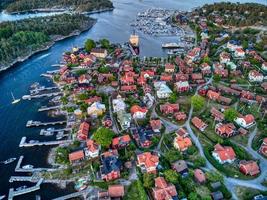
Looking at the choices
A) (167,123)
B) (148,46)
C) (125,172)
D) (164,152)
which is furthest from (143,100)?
(148,46)

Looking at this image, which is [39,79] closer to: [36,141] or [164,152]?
[36,141]

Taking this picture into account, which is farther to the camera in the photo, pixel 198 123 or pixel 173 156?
pixel 198 123

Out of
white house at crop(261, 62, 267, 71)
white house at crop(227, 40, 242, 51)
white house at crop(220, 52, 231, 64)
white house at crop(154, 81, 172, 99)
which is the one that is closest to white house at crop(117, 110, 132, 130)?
white house at crop(154, 81, 172, 99)

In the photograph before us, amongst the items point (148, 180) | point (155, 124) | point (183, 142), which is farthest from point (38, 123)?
point (183, 142)

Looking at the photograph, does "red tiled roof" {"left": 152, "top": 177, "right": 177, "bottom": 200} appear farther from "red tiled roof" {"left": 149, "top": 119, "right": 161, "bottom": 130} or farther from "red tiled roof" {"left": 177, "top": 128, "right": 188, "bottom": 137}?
"red tiled roof" {"left": 149, "top": 119, "right": 161, "bottom": 130}

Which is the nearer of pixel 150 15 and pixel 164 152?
pixel 164 152

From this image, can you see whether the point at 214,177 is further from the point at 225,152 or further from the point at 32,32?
the point at 32,32

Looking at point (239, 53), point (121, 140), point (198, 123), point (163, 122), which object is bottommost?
point (163, 122)
